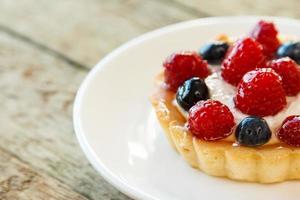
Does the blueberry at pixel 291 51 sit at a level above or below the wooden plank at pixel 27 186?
above

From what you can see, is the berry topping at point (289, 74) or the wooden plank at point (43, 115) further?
the wooden plank at point (43, 115)

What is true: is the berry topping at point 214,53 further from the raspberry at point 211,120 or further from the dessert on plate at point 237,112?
the raspberry at point 211,120

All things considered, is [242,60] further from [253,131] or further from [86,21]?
[86,21]

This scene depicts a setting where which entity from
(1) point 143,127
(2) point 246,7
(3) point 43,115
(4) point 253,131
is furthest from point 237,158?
(2) point 246,7

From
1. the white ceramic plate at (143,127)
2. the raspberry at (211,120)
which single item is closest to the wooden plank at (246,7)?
the white ceramic plate at (143,127)

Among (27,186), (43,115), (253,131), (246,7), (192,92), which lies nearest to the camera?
(253,131)

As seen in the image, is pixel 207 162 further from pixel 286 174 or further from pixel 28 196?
pixel 28 196

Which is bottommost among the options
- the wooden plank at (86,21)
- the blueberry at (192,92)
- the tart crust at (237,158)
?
the wooden plank at (86,21)

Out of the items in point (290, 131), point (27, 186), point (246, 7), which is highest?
point (290, 131)
